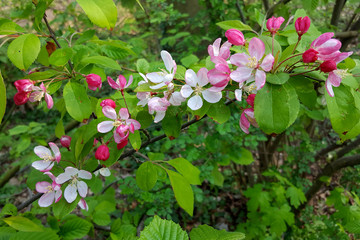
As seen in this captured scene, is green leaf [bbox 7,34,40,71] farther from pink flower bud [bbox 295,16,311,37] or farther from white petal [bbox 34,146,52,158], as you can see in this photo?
pink flower bud [bbox 295,16,311,37]

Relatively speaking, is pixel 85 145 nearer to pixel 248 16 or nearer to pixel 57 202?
pixel 57 202

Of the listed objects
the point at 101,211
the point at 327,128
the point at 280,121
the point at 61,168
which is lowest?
the point at 327,128

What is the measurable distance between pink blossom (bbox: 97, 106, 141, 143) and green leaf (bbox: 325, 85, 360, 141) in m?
0.50

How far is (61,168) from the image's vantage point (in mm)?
833

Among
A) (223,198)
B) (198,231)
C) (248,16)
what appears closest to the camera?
(198,231)

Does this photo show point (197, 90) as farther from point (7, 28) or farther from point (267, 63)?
point (7, 28)

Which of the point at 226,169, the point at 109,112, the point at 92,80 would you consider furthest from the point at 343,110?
the point at 226,169

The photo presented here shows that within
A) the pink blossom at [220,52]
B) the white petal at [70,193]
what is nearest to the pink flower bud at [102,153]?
the white petal at [70,193]

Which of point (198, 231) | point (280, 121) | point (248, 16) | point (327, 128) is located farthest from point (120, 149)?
point (327, 128)

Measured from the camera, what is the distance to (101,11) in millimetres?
615

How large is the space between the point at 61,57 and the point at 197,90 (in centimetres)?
43

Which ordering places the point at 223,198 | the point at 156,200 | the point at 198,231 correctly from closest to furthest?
1. the point at 198,231
2. the point at 156,200
3. the point at 223,198

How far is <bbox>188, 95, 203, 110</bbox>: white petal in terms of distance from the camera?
2.14ft

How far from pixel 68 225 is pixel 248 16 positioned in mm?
2208
